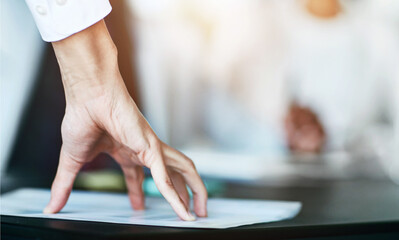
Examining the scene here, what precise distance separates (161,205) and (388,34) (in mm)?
2454

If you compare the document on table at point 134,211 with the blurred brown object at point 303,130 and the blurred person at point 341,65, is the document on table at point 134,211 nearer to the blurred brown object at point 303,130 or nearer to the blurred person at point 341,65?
the blurred brown object at point 303,130

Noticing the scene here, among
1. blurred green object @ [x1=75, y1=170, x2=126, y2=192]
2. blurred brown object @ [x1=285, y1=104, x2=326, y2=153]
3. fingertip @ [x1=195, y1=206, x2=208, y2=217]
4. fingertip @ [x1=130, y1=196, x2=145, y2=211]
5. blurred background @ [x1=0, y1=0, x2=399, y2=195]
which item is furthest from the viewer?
blurred brown object @ [x1=285, y1=104, x2=326, y2=153]

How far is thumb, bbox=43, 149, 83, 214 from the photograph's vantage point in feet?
2.47

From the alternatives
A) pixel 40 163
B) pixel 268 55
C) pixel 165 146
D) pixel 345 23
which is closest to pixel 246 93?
pixel 268 55

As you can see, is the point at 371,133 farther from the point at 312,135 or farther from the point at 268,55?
the point at 268,55

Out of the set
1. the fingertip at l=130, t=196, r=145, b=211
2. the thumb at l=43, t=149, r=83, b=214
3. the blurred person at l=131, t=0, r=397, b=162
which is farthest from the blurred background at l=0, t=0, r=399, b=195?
the thumb at l=43, t=149, r=83, b=214

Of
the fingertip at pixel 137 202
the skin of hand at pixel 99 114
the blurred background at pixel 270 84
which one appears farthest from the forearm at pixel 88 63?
the blurred background at pixel 270 84

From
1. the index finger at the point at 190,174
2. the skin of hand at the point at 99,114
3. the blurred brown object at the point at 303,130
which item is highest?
the skin of hand at the point at 99,114

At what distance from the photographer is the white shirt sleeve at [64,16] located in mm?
683

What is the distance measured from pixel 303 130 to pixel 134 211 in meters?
2.17

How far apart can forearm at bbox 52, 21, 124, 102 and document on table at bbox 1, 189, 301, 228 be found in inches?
7.1

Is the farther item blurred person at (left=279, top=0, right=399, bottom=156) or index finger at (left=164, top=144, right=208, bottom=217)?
blurred person at (left=279, top=0, right=399, bottom=156)

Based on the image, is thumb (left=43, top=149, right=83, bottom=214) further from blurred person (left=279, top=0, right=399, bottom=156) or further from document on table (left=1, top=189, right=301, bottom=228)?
blurred person (left=279, top=0, right=399, bottom=156)

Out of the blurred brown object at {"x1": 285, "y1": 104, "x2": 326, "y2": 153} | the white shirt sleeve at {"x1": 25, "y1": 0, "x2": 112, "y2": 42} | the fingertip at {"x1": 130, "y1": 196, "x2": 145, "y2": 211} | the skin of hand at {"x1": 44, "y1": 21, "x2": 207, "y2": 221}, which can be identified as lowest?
the blurred brown object at {"x1": 285, "y1": 104, "x2": 326, "y2": 153}
